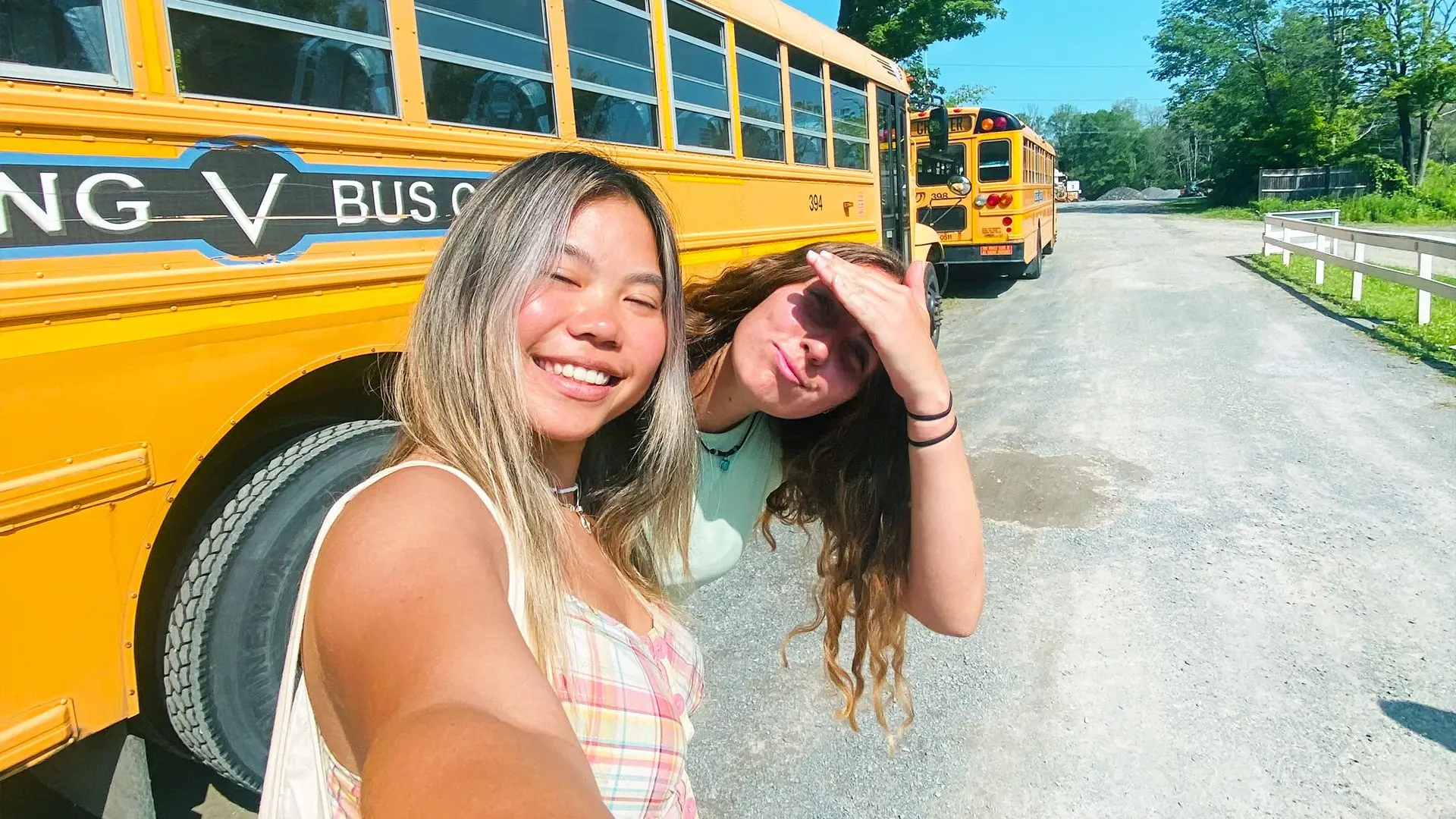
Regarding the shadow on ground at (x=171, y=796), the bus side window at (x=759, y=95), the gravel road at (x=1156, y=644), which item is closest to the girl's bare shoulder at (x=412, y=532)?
the gravel road at (x=1156, y=644)

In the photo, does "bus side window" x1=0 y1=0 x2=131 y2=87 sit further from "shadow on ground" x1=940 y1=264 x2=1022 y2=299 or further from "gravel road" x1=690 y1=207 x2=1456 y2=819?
"shadow on ground" x1=940 y1=264 x2=1022 y2=299

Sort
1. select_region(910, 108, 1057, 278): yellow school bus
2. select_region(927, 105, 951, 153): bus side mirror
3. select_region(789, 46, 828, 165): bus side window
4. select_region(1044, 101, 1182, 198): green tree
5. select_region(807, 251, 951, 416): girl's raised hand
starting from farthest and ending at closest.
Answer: select_region(1044, 101, 1182, 198): green tree < select_region(910, 108, 1057, 278): yellow school bus < select_region(927, 105, 951, 153): bus side mirror < select_region(789, 46, 828, 165): bus side window < select_region(807, 251, 951, 416): girl's raised hand

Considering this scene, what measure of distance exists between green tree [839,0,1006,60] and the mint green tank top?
18.5 metres

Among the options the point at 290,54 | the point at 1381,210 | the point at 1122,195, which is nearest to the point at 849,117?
the point at 290,54

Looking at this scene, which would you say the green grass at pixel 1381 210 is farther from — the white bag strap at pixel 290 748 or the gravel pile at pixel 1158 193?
the gravel pile at pixel 1158 193

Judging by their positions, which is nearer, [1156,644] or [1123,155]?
[1156,644]

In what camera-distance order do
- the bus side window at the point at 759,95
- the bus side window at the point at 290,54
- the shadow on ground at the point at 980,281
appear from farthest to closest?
1. the shadow on ground at the point at 980,281
2. the bus side window at the point at 759,95
3. the bus side window at the point at 290,54

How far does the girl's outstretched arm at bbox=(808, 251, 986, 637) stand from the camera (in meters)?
1.42

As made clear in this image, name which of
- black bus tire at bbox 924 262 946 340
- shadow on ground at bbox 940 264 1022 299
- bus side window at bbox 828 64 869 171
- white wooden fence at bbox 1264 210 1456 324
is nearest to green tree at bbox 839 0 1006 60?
shadow on ground at bbox 940 264 1022 299

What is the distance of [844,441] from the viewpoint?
1.77m

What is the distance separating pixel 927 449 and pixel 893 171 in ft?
23.6

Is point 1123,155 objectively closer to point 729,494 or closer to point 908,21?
point 908,21

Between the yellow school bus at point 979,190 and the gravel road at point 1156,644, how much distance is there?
5.96 meters

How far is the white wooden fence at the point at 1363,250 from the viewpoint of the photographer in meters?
7.68
